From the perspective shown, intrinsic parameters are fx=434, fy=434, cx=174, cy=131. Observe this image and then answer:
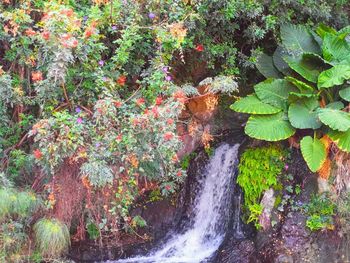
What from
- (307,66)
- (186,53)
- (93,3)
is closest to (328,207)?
(307,66)

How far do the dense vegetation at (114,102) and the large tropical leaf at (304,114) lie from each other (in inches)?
0.6

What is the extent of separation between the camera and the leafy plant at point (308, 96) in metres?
5.12

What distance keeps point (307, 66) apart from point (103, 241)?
356cm

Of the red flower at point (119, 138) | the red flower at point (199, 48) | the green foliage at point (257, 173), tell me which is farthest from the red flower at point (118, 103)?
the green foliage at point (257, 173)

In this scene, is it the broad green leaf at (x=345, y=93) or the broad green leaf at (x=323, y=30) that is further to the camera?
the broad green leaf at (x=323, y=30)

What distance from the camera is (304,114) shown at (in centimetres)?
538

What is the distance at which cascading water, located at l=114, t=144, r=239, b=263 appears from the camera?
5688 mm

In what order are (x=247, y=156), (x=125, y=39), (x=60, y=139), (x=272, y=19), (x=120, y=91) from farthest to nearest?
1. (x=247, y=156)
2. (x=272, y=19)
3. (x=120, y=91)
4. (x=125, y=39)
5. (x=60, y=139)

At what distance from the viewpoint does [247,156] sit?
18.9ft

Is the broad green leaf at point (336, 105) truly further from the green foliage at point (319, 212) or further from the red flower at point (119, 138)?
the red flower at point (119, 138)

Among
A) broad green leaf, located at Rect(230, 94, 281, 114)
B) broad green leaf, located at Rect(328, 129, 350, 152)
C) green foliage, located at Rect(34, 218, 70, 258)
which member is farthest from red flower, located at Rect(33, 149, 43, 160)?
broad green leaf, located at Rect(328, 129, 350, 152)

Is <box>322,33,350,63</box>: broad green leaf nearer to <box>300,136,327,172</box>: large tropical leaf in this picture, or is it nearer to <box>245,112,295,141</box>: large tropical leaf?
<box>245,112,295,141</box>: large tropical leaf

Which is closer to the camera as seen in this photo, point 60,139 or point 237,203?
point 60,139

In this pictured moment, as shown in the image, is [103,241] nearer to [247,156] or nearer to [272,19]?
[247,156]
